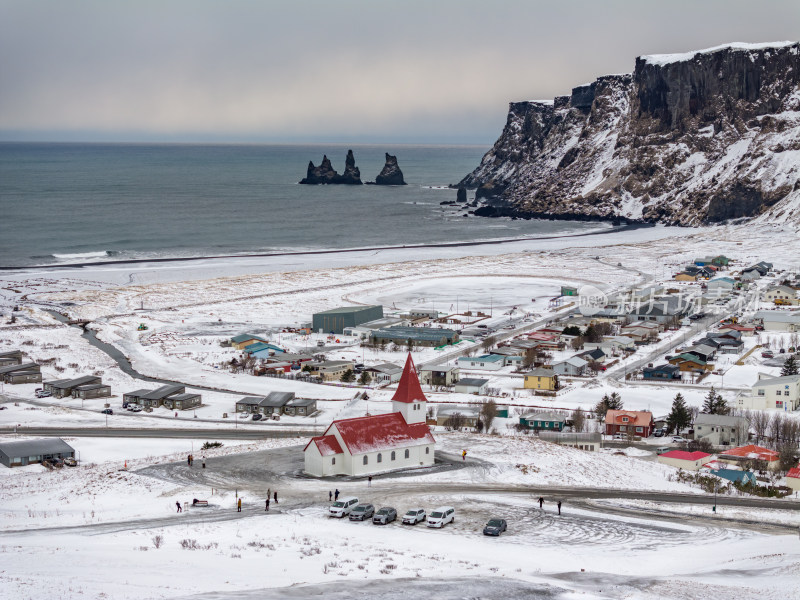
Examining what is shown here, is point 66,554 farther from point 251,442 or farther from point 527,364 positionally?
point 527,364

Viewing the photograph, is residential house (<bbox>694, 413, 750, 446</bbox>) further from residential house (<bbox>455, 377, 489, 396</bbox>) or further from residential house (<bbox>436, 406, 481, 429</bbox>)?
residential house (<bbox>455, 377, 489, 396</bbox>)

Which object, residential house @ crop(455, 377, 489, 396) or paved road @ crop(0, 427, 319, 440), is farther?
residential house @ crop(455, 377, 489, 396)

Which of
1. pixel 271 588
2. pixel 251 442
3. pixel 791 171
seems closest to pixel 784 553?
pixel 271 588

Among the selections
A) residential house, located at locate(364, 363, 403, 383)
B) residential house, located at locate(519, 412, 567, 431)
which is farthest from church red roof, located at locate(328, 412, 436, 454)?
residential house, located at locate(364, 363, 403, 383)

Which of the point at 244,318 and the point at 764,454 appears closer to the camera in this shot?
the point at 764,454

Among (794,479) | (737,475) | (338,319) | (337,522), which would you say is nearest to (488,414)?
(737,475)

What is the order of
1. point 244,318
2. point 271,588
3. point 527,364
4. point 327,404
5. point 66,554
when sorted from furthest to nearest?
1. point 244,318
2. point 527,364
3. point 327,404
4. point 66,554
5. point 271,588

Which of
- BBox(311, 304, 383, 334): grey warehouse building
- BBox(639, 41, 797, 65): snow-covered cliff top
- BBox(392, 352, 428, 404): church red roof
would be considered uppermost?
BBox(639, 41, 797, 65): snow-covered cliff top
